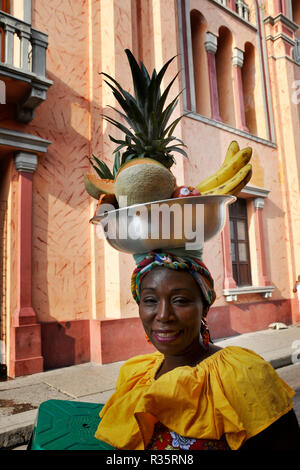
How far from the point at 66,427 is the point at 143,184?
40.3 inches

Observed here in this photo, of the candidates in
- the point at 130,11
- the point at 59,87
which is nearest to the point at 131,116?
the point at 59,87

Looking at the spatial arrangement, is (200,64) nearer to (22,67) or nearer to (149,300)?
(22,67)

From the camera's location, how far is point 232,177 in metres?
1.52

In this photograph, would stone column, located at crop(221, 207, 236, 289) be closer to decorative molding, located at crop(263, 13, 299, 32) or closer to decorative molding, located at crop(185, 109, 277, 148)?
decorative molding, located at crop(185, 109, 277, 148)

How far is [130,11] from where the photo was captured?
673 centimetres

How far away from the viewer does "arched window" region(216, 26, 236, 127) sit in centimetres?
912

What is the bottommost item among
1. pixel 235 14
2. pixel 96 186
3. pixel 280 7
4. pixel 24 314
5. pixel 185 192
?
pixel 24 314

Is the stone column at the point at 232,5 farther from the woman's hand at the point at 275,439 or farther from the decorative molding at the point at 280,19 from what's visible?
the woman's hand at the point at 275,439

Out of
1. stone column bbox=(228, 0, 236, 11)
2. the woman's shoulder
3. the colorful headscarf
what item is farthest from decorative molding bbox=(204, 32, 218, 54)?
the woman's shoulder

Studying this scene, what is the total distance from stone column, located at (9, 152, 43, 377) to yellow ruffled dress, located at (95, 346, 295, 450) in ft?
13.6

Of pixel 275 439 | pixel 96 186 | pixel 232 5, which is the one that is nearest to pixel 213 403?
pixel 275 439

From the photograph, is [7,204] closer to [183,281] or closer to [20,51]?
[20,51]
